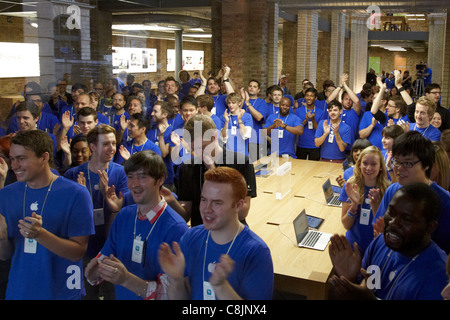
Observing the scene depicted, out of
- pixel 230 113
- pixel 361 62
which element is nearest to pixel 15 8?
pixel 230 113

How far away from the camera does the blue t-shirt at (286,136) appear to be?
613 centimetres

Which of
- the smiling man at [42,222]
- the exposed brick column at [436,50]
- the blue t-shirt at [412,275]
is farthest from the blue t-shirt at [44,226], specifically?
the exposed brick column at [436,50]

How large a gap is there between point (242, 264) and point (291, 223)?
193 cm

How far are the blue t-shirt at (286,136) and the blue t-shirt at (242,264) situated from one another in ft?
14.4

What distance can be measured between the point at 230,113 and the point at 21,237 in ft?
13.3

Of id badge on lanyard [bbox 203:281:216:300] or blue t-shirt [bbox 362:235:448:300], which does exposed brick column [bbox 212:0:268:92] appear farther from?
id badge on lanyard [bbox 203:281:216:300]

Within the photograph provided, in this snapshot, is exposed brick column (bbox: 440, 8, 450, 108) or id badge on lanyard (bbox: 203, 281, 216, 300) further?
exposed brick column (bbox: 440, 8, 450, 108)

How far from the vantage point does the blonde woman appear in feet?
9.59

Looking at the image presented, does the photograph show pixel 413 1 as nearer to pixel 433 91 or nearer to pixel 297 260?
pixel 433 91

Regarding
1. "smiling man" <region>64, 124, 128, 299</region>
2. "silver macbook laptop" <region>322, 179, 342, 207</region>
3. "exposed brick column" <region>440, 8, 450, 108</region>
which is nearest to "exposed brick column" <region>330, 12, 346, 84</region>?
"exposed brick column" <region>440, 8, 450, 108</region>

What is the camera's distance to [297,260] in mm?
2941

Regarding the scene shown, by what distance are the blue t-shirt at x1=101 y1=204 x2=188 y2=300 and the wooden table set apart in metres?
0.64

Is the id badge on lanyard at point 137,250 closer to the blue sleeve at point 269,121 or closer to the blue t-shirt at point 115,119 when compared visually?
the blue t-shirt at point 115,119
